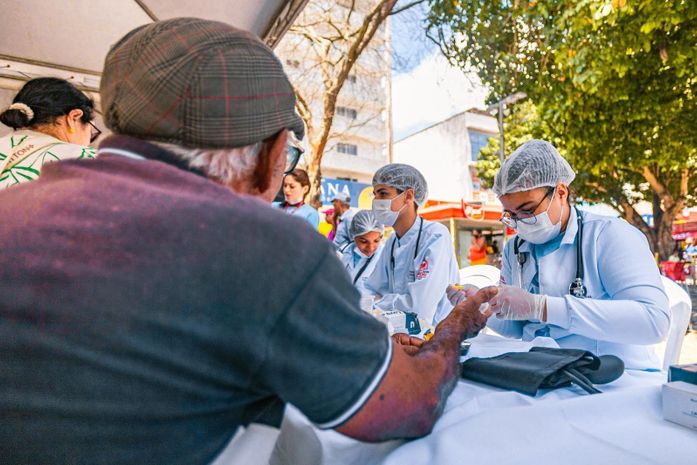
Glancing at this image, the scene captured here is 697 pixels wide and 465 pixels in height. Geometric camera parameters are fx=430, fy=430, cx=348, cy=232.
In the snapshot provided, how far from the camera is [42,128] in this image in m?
2.39

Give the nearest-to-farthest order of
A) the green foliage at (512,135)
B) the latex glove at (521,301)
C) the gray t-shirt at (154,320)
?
1. the gray t-shirt at (154,320)
2. the latex glove at (521,301)
3. the green foliage at (512,135)

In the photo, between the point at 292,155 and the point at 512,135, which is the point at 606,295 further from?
the point at 512,135

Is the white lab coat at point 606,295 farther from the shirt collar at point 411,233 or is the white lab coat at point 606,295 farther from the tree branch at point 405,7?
the tree branch at point 405,7

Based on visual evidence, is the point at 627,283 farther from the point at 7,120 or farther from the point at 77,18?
the point at 77,18

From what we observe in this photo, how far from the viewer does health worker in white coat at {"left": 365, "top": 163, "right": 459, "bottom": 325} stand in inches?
Answer: 117

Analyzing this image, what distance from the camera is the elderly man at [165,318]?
66 centimetres

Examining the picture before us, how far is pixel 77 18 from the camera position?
358 centimetres

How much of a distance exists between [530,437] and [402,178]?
2680mm

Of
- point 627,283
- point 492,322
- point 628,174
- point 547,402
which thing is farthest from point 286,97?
point 628,174

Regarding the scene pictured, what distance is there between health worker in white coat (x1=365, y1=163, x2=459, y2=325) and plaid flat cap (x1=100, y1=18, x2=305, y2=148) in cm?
228

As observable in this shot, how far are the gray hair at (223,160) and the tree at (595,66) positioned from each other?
4.25m

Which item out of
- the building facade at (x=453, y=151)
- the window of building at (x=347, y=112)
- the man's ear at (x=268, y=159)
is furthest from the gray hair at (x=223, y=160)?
the window of building at (x=347, y=112)

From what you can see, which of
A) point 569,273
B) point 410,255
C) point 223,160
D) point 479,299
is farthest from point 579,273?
point 223,160

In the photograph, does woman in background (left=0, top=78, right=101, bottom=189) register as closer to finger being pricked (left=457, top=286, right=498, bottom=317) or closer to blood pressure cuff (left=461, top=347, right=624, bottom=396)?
finger being pricked (left=457, top=286, right=498, bottom=317)
